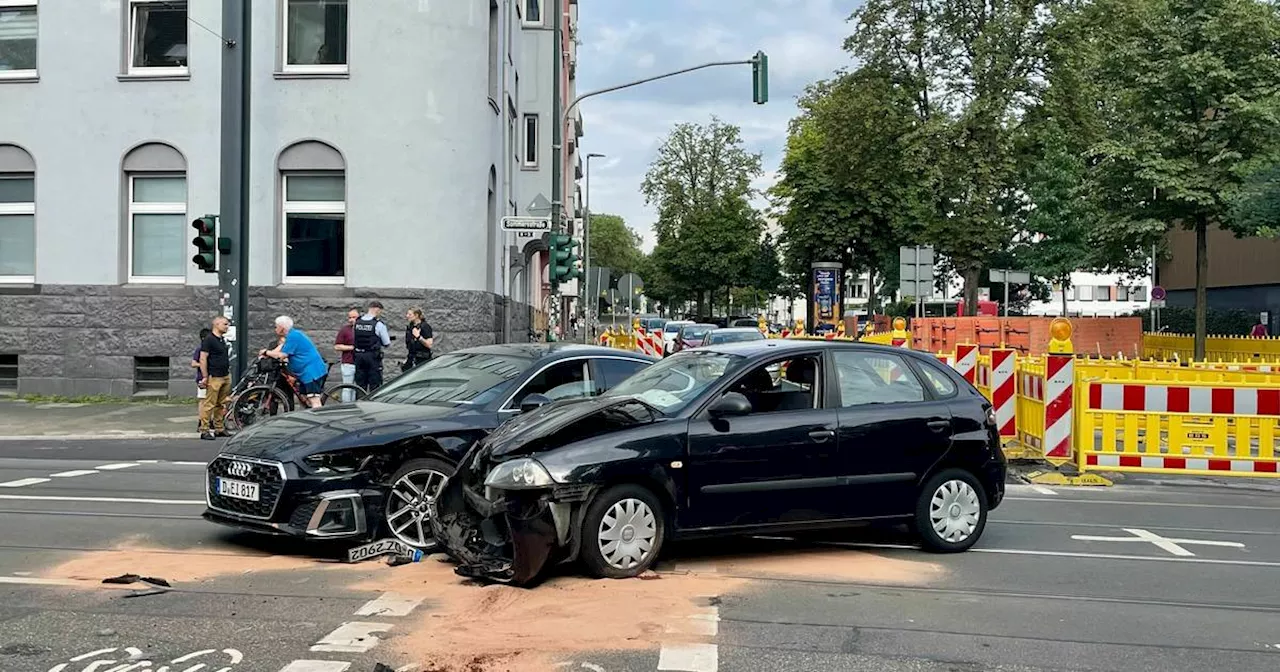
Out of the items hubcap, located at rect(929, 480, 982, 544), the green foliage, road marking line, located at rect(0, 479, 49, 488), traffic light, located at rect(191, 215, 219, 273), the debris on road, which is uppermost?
traffic light, located at rect(191, 215, 219, 273)

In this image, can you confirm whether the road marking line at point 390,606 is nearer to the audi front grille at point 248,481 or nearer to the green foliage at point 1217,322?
the audi front grille at point 248,481

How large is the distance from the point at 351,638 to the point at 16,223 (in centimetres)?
1862

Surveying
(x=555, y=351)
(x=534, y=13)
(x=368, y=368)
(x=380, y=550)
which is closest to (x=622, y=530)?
(x=380, y=550)

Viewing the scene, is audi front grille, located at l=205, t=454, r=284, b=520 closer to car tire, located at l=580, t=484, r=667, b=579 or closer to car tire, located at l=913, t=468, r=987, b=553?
car tire, located at l=580, t=484, r=667, b=579

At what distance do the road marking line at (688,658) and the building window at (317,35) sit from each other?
17.2 meters

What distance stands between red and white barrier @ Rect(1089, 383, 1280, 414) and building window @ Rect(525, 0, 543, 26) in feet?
83.1

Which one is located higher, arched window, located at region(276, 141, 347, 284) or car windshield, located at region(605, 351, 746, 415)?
arched window, located at region(276, 141, 347, 284)

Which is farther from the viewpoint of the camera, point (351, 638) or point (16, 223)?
point (16, 223)

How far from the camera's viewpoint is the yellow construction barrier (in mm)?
28031

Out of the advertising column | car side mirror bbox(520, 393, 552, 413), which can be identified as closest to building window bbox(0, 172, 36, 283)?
car side mirror bbox(520, 393, 552, 413)

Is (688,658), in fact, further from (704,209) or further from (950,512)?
(704,209)

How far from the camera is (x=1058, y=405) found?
504 inches

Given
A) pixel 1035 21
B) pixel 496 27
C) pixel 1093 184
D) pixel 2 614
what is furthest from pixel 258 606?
pixel 1035 21

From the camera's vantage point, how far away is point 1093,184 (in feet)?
106
